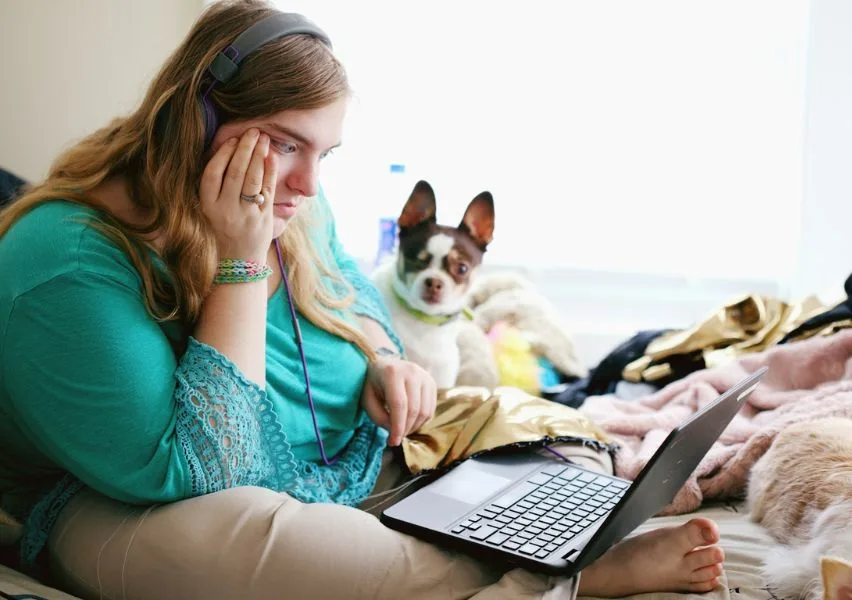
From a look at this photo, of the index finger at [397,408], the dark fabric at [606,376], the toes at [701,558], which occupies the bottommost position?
the dark fabric at [606,376]

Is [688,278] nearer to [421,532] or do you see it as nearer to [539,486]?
[539,486]

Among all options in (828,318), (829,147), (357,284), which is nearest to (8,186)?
(357,284)

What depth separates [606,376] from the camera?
207cm

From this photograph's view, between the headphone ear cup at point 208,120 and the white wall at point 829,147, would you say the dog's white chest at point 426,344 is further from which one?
the white wall at point 829,147

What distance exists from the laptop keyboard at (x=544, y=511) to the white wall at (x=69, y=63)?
1.50 meters

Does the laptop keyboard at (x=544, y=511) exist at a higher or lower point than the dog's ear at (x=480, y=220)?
lower

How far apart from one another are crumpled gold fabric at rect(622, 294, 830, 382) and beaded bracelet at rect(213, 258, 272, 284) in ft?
3.79

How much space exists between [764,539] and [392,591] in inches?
21.2

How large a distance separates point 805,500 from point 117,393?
2.78 ft

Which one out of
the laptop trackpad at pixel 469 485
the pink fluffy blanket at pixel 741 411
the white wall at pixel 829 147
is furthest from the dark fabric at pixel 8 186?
the white wall at pixel 829 147

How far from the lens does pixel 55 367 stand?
96 cm

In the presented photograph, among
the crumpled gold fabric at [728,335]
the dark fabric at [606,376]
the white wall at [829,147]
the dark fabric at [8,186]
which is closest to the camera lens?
the dark fabric at [8,186]

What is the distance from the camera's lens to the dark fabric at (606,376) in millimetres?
2031

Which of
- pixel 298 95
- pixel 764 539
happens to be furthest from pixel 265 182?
pixel 764 539
